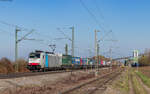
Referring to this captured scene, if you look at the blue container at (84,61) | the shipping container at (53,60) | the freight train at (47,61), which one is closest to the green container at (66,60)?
the freight train at (47,61)

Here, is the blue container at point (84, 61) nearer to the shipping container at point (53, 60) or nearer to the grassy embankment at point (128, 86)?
the shipping container at point (53, 60)

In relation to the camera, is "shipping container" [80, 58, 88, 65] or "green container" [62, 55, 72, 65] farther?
"shipping container" [80, 58, 88, 65]

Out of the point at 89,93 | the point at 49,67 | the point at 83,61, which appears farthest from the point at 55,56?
the point at 89,93

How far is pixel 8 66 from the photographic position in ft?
154

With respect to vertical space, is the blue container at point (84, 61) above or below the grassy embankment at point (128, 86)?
above

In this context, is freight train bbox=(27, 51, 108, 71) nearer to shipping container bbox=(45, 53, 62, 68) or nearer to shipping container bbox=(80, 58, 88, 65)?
shipping container bbox=(45, 53, 62, 68)

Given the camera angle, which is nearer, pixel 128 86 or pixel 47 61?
pixel 128 86

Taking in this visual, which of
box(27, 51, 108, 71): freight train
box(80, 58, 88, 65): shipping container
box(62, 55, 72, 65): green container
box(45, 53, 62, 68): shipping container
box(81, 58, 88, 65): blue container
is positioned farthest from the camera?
box(81, 58, 88, 65): blue container

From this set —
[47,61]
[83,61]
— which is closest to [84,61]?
[83,61]

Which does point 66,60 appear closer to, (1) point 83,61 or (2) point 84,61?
(1) point 83,61

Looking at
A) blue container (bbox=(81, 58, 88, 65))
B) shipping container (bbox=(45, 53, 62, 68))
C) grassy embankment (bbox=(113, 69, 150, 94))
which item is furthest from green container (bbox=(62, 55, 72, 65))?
grassy embankment (bbox=(113, 69, 150, 94))

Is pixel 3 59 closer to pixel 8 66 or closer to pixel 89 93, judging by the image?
pixel 8 66

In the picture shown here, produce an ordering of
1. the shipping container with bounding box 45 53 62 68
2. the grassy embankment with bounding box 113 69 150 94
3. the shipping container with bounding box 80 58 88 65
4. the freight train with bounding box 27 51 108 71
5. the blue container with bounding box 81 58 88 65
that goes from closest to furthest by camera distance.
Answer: the grassy embankment with bounding box 113 69 150 94
the freight train with bounding box 27 51 108 71
the shipping container with bounding box 45 53 62 68
the shipping container with bounding box 80 58 88 65
the blue container with bounding box 81 58 88 65

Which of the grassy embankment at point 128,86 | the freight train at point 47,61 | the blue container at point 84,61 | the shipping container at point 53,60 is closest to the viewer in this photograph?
the grassy embankment at point 128,86
